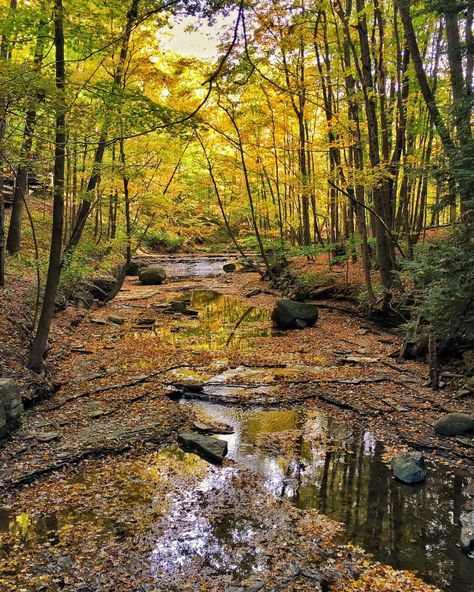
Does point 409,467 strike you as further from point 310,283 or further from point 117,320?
point 310,283

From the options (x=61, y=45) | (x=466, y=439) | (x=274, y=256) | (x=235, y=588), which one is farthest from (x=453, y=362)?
(x=274, y=256)

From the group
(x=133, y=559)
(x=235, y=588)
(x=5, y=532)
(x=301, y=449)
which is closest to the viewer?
(x=235, y=588)

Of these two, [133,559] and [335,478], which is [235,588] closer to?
[133,559]

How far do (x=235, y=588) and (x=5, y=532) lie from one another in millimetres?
2438

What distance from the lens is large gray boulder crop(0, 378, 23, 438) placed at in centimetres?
623

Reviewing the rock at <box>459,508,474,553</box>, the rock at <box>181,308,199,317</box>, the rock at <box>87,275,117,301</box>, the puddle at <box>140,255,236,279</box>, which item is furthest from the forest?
the puddle at <box>140,255,236,279</box>

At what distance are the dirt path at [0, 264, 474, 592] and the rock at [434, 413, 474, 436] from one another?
0.54 feet

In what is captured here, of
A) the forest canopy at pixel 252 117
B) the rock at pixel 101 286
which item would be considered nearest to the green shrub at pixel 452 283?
the forest canopy at pixel 252 117

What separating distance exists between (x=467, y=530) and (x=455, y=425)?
249cm

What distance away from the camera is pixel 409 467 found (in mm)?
5570

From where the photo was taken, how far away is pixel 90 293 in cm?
1684

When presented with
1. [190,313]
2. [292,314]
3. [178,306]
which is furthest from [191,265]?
[292,314]

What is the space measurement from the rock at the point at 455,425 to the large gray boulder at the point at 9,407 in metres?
6.45

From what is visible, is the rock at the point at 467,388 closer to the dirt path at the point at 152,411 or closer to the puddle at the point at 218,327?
the dirt path at the point at 152,411
